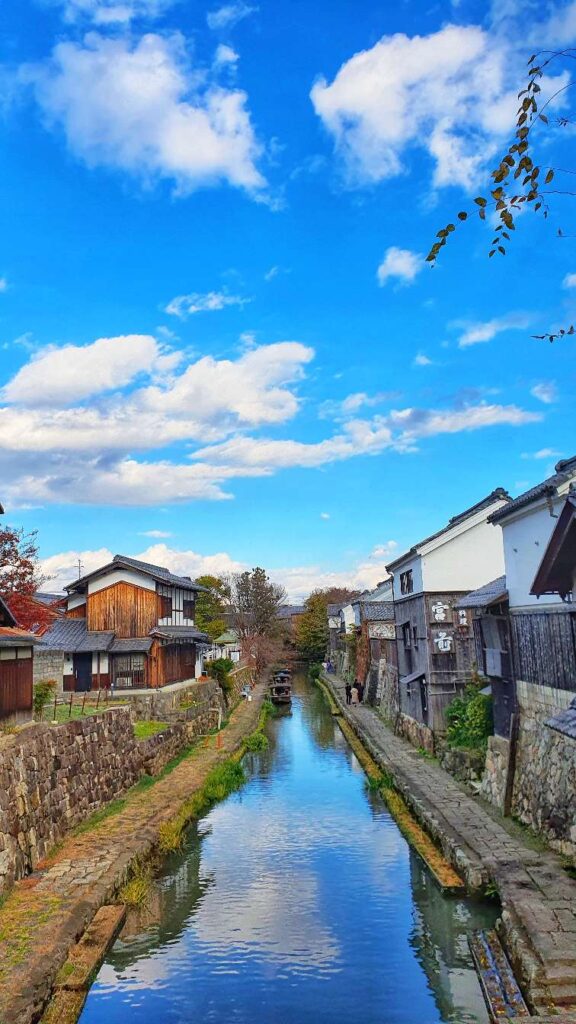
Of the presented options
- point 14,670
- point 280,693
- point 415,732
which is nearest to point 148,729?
point 14,670

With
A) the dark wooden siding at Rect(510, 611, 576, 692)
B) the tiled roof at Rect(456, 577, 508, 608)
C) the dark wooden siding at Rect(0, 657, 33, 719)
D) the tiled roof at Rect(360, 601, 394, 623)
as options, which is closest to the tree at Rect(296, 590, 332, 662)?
the tiled roof at Rect(360, 601, 394, 623)

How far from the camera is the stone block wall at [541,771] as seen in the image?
1347 centimetres

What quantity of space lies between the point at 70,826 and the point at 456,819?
29.5 ft

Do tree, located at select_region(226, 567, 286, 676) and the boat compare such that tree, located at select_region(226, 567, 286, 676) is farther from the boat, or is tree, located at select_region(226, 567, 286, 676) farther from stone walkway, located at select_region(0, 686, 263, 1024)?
stone walkway, located at select_region(0, 686, 263, 1024)

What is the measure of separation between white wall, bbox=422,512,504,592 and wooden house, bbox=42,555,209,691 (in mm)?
14916

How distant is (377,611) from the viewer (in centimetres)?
4856

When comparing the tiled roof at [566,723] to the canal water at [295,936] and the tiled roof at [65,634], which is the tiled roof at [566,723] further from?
the tiled roof at [65,634]

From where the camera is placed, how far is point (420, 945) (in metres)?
11.8

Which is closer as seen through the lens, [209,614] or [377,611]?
[377,611]

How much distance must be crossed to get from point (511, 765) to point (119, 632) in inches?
935

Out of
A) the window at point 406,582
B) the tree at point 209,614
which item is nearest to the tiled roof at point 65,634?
the window at point 406,582

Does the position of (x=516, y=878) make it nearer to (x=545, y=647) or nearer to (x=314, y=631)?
(x=545, y=647)

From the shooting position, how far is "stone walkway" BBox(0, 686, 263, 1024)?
920 centimetres

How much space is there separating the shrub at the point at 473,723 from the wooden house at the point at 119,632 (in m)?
16.9
